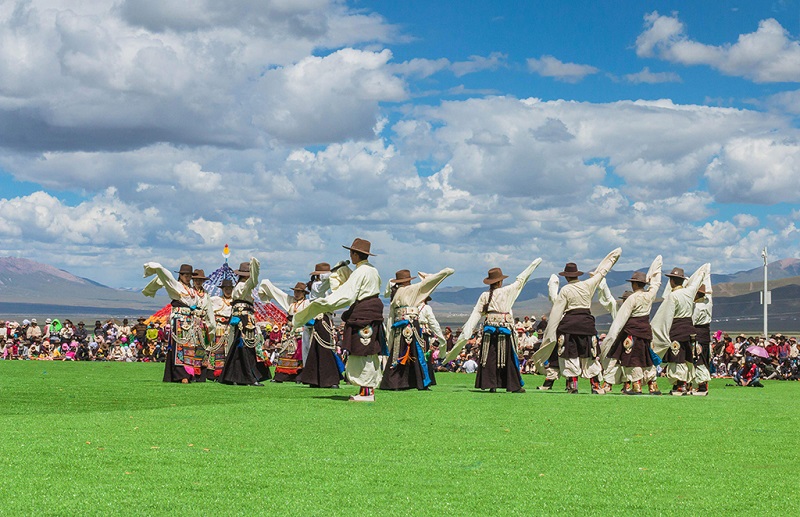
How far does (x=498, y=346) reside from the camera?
16.6 meters

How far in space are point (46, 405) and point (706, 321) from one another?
37.7 ft

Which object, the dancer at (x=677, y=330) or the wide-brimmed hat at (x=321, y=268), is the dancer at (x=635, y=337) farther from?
the wide-brimmed hat at (x=321, y=268)

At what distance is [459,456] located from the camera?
8.20 metres

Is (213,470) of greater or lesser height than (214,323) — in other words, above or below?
below

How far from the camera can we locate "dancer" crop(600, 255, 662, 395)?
16.8 metres

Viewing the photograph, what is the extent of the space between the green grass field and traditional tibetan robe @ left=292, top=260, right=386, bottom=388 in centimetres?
61

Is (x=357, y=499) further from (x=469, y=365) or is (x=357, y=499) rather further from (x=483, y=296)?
(x=469, y=365)

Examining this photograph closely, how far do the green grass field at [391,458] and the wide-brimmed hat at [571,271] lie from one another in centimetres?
463

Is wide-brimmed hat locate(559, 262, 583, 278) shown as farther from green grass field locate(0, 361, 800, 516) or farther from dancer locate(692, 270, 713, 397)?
green grass field locate(0, 361, 800, 516)

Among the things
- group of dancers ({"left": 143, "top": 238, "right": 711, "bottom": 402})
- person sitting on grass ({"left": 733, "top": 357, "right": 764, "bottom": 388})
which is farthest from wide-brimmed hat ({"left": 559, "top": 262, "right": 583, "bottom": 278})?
person sitting on grass ({"left": 733, "top": 357, "right": 764, "bottom": 388})

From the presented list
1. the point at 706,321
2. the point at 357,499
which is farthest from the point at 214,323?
the point at 357,499

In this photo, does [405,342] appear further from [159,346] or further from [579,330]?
[159,346]

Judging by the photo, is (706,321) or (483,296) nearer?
(483,296)

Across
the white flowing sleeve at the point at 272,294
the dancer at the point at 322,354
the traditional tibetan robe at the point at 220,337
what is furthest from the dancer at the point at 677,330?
the traditional tibetan robe at the point at 220,337
